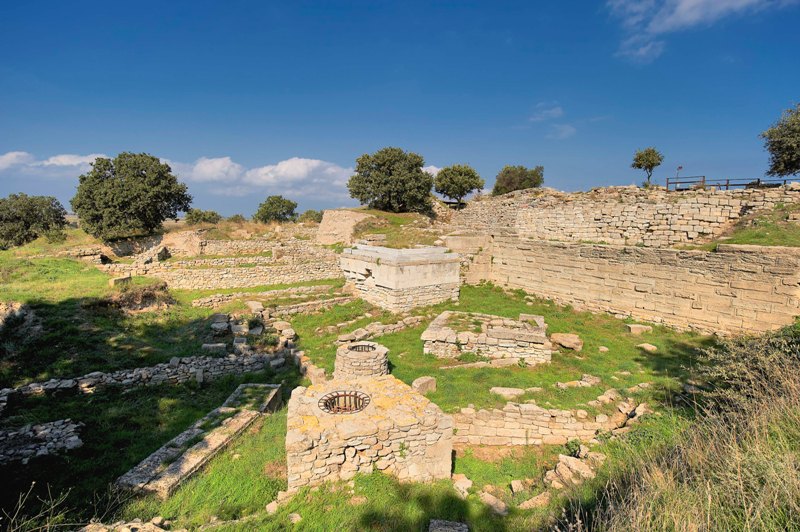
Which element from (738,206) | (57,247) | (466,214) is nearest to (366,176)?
(466,214)

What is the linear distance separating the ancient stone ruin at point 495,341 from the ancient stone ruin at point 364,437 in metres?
3.70

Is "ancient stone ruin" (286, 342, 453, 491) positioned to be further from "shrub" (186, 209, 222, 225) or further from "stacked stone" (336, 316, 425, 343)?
"shrub" (186, 209, 222, 225)

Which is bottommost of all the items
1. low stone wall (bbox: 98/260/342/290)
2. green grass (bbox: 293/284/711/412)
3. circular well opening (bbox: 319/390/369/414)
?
green grass (bbox: 293/284/711/412)

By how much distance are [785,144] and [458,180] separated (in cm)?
2243

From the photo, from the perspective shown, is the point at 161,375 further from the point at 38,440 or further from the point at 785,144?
the point at 785,144

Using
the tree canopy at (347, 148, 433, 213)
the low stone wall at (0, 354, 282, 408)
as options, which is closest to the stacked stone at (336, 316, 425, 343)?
the low stone wall at (0, 354, 282, 408)

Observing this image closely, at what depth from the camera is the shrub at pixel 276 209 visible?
47.2 metres

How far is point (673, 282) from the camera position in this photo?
10.9 meters

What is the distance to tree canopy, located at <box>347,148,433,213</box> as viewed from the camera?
2794 cm

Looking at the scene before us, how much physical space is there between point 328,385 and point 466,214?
24133 mm

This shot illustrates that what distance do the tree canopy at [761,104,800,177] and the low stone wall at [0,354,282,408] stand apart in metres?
23.6

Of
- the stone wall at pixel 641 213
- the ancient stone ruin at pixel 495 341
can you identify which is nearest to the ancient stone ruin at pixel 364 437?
the ancient stone ruin at pixel 495 341

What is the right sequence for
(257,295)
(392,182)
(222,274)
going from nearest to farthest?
1. (257,295)
2. (222,274)
3. (392,182)

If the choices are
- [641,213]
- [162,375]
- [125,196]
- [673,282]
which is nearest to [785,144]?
[641,213]
